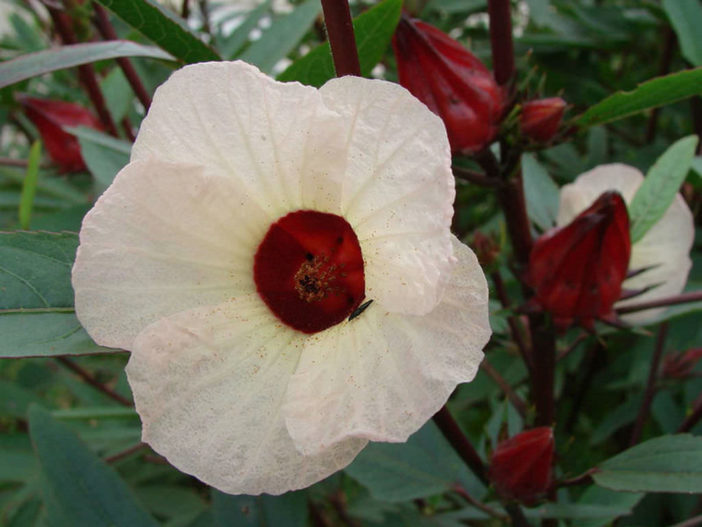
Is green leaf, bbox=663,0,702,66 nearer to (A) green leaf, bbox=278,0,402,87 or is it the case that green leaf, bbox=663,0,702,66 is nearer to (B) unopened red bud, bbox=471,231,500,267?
(B) unopened red bud, bbox=471,231,500,267

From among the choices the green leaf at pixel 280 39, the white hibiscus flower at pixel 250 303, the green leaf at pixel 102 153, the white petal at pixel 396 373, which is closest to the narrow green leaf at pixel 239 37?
the green leaf at pixel 280 39

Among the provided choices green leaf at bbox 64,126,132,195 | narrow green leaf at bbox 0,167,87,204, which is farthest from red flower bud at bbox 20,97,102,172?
green leaf at bbox 64,126,132,195

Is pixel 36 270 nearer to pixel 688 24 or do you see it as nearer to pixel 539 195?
pixel 539 195

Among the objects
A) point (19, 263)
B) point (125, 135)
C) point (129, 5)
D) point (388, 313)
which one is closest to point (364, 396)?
point (388, 313)

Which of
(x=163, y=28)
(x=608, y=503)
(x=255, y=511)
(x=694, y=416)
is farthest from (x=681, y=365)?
(x=163, y=28)

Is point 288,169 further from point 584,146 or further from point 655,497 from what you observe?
point 584,146
